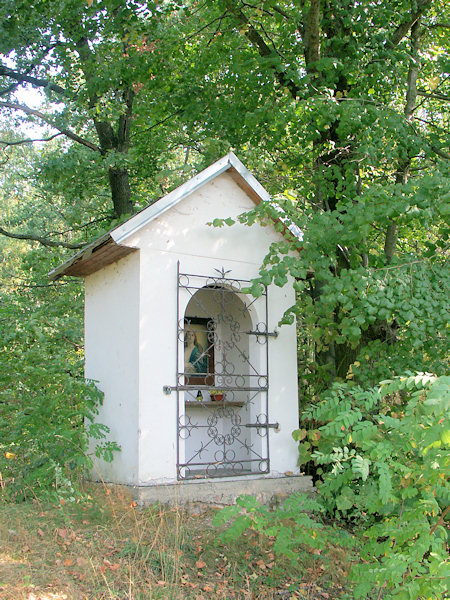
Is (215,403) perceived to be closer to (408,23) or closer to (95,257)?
(95,257)

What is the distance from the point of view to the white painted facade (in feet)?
23.0

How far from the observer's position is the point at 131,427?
7039mm

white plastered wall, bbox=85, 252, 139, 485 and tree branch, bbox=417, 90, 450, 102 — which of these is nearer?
white plastered wall, bbox=85, 252, 139, 485

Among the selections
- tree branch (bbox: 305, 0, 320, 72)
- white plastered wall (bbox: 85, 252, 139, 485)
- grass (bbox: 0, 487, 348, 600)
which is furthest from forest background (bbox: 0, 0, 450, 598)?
grass (bbox: 0, 487, 348, 600)

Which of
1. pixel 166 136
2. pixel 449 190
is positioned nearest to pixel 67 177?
pixel 166 136

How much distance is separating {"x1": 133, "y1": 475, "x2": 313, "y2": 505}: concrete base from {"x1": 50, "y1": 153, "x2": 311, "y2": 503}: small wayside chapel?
0.04 ft

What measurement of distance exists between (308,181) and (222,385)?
3936 mm

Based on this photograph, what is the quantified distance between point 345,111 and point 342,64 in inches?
53.6

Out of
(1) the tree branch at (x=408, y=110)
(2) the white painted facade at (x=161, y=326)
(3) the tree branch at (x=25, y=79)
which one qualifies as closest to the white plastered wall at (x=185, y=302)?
(2) the white painted facade at (x=161, y=326)

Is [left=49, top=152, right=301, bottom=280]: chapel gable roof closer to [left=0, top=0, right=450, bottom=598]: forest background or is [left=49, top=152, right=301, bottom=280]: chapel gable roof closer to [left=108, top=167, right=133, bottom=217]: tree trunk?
[left=0, top=0, right=450, bottom=598]: forest background

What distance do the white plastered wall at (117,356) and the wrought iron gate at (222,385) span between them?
0.52 meters

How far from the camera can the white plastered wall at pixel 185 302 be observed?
7008 mm

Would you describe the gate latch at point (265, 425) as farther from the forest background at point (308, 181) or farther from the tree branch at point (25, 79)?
the tree branch at point (25, 79)

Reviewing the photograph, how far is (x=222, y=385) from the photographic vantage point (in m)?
8.48
